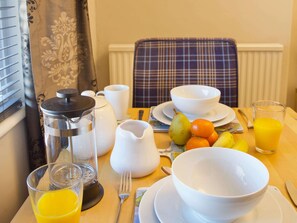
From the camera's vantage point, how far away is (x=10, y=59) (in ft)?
4.75

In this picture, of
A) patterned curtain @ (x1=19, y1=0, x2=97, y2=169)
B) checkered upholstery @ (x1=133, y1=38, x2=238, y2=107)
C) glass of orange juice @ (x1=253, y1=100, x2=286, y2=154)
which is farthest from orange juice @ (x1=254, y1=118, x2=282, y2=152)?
patterned curtain @ (x1=19, y1=0, x2=97, y2=169)

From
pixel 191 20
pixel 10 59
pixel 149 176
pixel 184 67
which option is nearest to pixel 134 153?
pixel 149 176

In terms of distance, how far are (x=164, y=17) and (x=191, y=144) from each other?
1576mm

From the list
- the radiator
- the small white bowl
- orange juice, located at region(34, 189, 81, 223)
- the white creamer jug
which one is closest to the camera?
orange juice, located at region(34, 189, 81, 223)

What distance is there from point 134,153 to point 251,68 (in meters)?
1.75

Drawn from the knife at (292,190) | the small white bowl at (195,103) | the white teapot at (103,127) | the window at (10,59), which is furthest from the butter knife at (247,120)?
the window at (10,59)

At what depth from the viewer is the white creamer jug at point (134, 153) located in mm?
985

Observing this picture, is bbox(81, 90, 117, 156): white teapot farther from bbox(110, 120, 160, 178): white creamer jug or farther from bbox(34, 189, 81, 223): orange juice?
bbox(34, 189, 81, 223): orange juice

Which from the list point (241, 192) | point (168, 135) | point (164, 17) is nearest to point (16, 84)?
point (168, 135)

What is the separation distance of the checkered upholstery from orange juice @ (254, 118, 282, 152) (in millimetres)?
612

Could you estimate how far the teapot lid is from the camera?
85cm

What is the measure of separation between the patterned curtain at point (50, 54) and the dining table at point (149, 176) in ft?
1.37

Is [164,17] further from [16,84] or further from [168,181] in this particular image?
[168,181]

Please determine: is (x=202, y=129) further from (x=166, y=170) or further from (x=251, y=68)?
(x=251, y=68)
